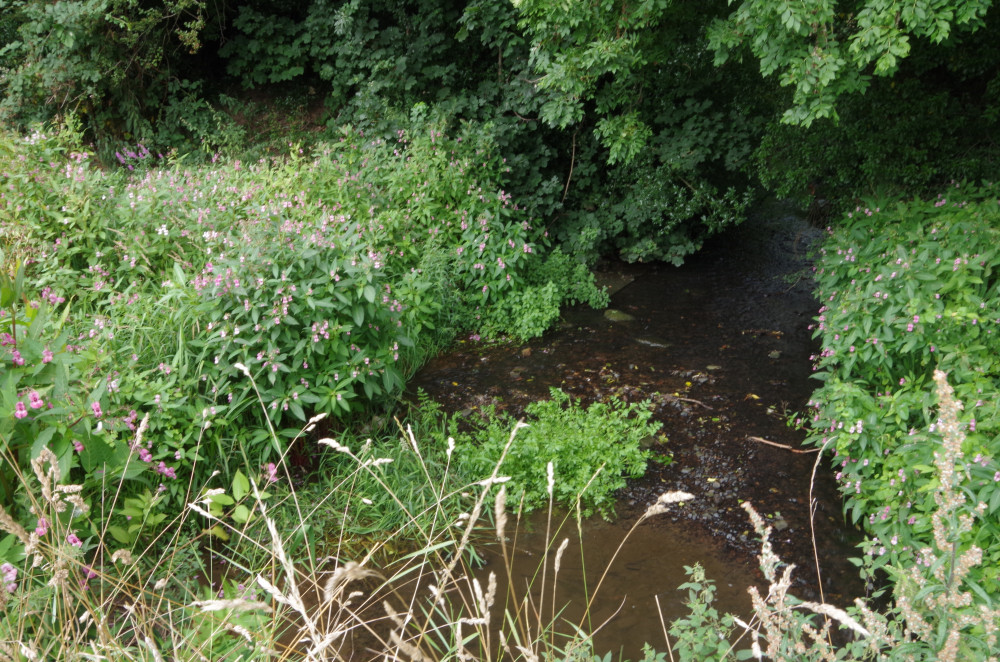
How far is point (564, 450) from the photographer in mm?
3922

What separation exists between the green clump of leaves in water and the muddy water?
14 cm

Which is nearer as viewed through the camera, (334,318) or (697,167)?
(334,318)

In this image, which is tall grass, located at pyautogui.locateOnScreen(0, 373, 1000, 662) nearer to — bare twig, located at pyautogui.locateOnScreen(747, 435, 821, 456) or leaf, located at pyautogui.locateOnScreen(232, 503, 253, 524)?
leaf, located at pyautogui.locateOnScreen(232, 503, 253, 524)

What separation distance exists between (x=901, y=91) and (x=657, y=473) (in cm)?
324

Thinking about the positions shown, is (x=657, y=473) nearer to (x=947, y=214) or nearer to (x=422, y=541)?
(x=422, y=541)

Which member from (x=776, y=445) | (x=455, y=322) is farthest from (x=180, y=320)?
(x=776, y=445)

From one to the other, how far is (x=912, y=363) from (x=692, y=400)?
152cm

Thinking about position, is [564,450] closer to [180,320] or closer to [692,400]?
[692,400]

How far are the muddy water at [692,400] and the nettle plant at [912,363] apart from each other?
36 centimetres

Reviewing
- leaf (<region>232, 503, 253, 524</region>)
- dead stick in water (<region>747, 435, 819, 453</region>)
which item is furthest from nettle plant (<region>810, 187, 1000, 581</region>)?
leaf (<region>232, 503, 253, 524</region>)

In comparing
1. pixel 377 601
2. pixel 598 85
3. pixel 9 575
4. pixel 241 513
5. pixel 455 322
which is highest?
pixel 598 85

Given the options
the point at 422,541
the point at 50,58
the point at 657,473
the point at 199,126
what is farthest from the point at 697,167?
the point at 50,58

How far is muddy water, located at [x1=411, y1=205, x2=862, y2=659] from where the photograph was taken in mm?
3221

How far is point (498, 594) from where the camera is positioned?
10.0 ft
